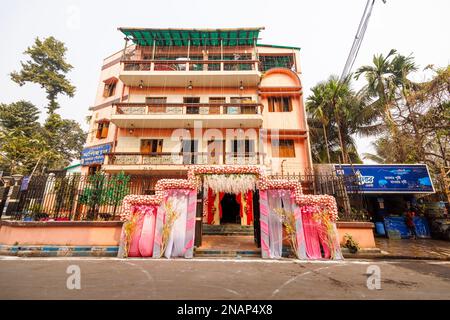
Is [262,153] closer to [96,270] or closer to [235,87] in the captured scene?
[235,87]

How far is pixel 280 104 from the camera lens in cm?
1577

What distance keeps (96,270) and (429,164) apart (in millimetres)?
18847

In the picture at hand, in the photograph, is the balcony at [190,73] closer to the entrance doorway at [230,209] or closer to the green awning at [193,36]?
the green awning at [193,36]

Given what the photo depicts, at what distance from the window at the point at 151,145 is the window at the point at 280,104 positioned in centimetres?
929

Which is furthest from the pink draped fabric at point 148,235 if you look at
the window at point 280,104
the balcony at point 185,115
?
the window at point 280,104

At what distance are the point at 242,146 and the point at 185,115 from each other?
189 inches

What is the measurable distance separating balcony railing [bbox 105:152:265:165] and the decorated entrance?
532cm

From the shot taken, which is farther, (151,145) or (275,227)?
(151,145)

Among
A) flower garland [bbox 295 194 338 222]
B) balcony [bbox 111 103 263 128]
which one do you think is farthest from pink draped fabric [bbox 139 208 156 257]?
balcony [bbox 111 103 263 128]

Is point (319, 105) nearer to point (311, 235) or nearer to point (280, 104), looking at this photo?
point (280, 104)

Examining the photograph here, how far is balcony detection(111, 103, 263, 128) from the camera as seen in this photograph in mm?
13750

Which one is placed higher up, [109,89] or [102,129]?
[109,89]

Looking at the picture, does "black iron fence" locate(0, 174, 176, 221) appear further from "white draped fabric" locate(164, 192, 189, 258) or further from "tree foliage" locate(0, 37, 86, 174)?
"tree foliage" locate(0, 37, 86, 174)

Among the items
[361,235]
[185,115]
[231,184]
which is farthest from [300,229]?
[185,115]
